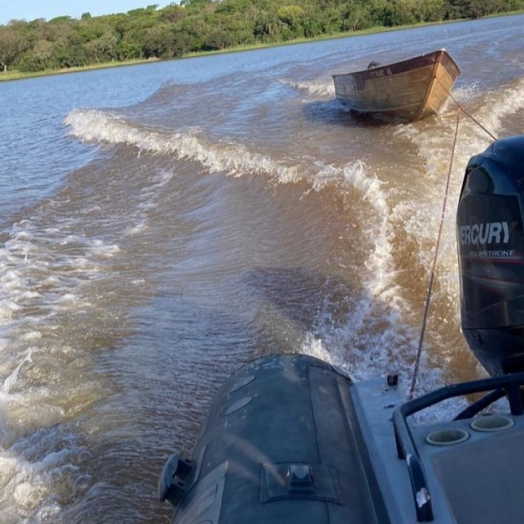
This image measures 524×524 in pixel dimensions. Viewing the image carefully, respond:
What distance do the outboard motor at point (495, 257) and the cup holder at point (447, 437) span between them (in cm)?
71

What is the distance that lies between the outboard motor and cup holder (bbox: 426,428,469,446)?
0.71 metres

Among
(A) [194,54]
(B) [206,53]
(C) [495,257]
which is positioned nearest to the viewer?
(C) [495,257]

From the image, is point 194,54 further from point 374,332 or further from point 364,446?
point 364,446

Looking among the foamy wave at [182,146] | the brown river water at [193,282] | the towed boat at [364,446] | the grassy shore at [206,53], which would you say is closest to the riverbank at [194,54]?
the grassy shore at [206,53]

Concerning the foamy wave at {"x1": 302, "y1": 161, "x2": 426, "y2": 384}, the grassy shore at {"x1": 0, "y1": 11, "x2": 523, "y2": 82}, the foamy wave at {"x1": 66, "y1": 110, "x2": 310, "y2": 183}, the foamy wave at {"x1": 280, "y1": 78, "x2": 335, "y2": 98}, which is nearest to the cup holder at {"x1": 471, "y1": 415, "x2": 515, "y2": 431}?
the foamy wave at {"x1": 302, "y1": 161, "x2": 426, "y2": 384}

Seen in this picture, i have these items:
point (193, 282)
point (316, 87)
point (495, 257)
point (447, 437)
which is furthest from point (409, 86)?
point (447, 437)

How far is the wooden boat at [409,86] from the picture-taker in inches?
456

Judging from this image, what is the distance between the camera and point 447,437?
1739mm

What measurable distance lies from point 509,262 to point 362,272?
9.68 ft

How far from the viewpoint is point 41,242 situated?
7.85 metres

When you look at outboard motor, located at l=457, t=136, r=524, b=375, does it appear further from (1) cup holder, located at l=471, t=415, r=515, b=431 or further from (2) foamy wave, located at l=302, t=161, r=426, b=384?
(2) foamy wave, located at l=302, t=161, r=426, b=384

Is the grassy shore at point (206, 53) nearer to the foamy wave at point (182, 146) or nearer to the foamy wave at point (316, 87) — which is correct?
the foamy wave at point (316, 87)

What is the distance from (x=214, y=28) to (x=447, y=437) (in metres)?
53.6

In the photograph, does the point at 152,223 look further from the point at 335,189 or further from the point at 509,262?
the point at 509,262
